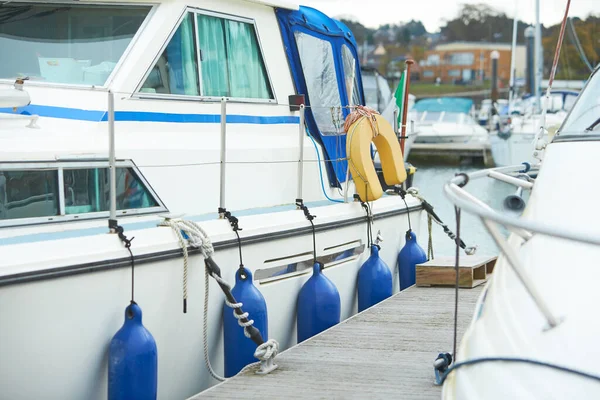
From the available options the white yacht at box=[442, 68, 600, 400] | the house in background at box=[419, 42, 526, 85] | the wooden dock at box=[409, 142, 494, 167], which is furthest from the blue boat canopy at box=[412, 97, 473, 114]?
the house in background at box=[419, 42, 526, 85]

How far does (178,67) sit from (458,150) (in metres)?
26.8

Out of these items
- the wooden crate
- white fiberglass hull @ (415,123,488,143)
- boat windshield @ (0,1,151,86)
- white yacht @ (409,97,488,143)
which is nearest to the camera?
boat windshield @ (0,1,151,86)

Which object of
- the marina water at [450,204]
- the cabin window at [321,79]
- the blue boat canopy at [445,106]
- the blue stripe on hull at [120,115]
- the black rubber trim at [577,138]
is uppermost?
the cabin window at [321,79]

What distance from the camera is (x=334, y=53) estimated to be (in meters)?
7.72

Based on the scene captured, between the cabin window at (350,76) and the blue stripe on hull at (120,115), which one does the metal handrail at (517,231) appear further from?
the cabin window at (350,76)

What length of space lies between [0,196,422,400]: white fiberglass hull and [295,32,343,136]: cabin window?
1.26 meters

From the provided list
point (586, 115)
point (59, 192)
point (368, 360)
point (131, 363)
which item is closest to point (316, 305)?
point (368, 360)

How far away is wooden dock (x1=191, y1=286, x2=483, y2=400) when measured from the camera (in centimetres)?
476

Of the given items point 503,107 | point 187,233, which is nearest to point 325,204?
point 187,233

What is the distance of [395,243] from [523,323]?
459cm

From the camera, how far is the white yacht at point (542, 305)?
298cm

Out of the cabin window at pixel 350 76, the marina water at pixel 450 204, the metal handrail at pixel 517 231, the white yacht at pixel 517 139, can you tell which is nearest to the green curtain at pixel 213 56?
the cabin window at pixel 350 76

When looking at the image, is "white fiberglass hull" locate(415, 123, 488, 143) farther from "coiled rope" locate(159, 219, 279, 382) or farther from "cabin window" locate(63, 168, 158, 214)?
"coiled rope" locate(159, 219, 279, 382)

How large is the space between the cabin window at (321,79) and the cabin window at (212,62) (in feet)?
1.78
